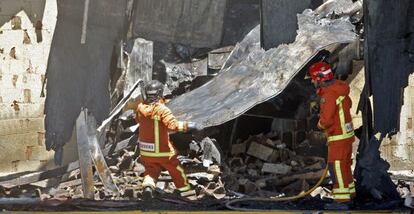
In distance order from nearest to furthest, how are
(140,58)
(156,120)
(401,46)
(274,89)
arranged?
1. (401,46)
2. (156,120)
3. (274,89)
4. (140,58)

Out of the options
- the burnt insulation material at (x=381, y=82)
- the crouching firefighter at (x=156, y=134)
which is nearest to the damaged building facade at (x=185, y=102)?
the burnt insulation material at (x=381, y=82)

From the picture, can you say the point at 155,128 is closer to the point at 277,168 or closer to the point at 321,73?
the point at 321,73

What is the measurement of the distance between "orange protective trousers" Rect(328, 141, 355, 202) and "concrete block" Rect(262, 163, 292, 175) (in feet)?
5.96

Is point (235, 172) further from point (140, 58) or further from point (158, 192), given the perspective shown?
point (140, 58)

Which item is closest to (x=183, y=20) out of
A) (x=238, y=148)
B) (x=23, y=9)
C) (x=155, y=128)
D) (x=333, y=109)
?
(x=238, y=148)

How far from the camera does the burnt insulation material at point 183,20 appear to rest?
36.3 ft

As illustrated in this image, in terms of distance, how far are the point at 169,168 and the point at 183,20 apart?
382 centimetres

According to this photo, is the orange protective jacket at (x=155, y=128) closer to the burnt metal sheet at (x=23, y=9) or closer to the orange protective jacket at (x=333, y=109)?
the orange protective jacket at (x=333, y=109)

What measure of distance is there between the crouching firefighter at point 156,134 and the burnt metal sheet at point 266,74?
73 cm

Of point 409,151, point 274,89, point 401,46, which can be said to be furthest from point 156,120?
point 409,151

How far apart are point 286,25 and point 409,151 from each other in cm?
229

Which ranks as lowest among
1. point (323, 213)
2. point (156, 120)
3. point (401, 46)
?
point (323, 213)

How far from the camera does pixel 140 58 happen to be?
35.0 feet

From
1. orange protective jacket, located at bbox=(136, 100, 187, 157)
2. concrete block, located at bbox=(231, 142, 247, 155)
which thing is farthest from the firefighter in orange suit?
concrete block, located at bbox=(231, 142, 247, 155)
